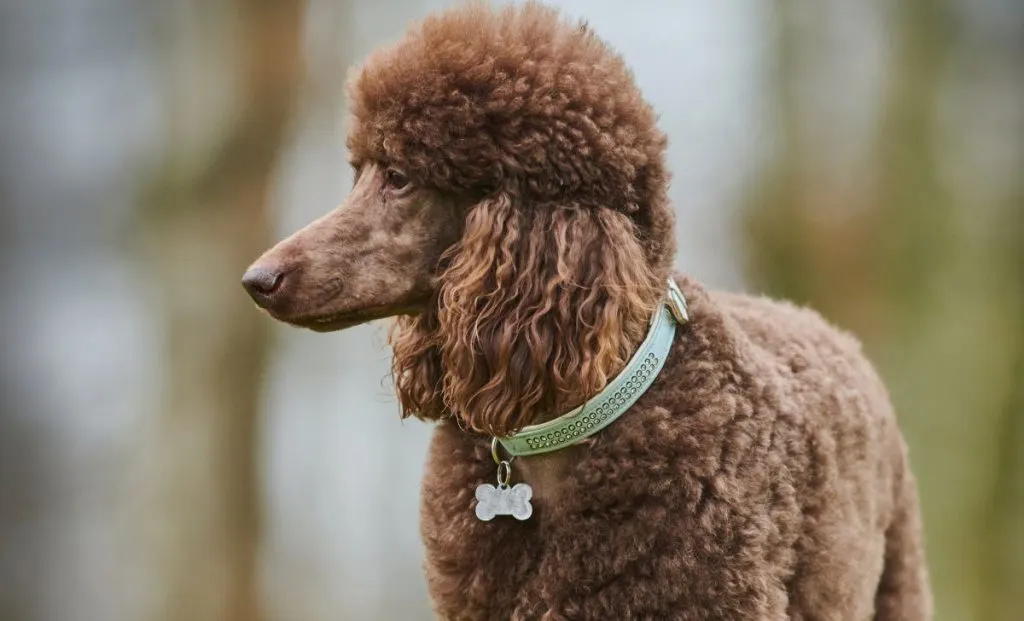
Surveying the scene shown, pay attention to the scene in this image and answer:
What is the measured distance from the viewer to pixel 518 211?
1402mm

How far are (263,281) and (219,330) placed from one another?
1943mm

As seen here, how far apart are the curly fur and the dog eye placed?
0.02m

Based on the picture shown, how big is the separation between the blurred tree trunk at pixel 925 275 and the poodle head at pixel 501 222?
7.55 ft

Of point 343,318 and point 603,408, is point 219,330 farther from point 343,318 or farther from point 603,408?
point 603,408

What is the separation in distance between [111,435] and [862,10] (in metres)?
3.14

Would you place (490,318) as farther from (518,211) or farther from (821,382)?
(821,382)

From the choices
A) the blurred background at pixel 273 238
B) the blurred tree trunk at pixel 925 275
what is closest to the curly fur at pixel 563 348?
the blurred background at pixel 273 238

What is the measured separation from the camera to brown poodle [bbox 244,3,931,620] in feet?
4.53

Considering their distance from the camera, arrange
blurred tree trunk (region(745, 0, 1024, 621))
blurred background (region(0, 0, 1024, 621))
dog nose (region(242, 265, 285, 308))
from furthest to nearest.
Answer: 1. blurred tree trunk (region(745, 0, 1024, 621))
2. blurred background (region(0, 0, 1024, 621))
3. dog nose (region(242, 265, 285, 308))

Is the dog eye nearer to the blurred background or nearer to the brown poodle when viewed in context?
the brown poodle

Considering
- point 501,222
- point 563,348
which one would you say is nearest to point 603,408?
point 563,348

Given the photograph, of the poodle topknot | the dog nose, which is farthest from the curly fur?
the dog nose

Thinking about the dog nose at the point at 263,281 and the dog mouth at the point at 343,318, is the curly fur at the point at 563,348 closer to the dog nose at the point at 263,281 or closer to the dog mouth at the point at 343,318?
the dog mouth at the point at 343,318

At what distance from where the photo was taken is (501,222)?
1385 mm
